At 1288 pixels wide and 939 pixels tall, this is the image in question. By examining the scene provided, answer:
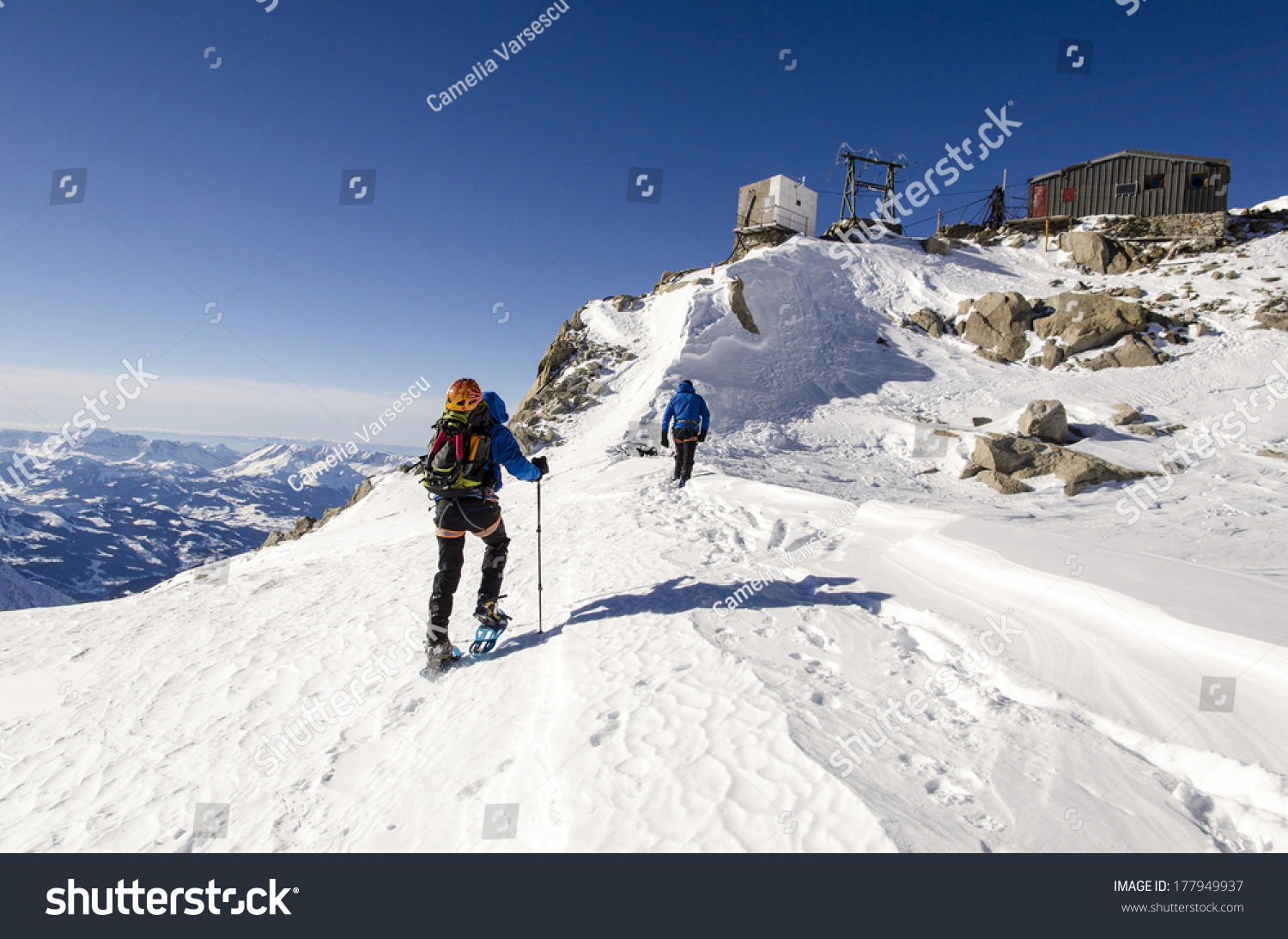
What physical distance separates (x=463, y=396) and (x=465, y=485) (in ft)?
2.66

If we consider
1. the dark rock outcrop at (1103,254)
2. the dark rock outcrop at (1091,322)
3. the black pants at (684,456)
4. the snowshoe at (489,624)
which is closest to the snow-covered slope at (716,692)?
the snowshoe at (489,624)

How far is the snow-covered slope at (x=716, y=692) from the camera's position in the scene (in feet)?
9.42

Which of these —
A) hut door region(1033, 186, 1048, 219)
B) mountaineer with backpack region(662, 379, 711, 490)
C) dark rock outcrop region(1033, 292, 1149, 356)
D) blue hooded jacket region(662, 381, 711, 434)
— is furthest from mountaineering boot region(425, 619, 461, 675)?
hut door region(1033, 186, 1048, 219)

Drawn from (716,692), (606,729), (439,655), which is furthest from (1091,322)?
(439,655)

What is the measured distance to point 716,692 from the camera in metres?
3.91

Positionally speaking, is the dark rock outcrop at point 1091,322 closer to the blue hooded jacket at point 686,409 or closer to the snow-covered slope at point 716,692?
the snow-covered slope at point 716,692

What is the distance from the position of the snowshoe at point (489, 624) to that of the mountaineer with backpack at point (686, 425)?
6.09 m

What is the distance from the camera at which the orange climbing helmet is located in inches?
203

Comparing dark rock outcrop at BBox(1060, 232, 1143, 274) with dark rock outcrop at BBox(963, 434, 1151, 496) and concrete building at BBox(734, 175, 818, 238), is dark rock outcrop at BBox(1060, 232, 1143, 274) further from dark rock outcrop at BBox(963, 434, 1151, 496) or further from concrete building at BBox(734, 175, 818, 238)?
dark rock outcrop at BBox(963, 434, 1151, 496)

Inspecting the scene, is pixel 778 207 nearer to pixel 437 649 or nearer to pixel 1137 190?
pixel 1137 190

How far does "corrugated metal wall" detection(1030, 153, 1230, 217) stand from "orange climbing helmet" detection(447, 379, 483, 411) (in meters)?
39.2

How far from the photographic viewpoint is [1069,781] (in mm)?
3014
